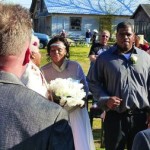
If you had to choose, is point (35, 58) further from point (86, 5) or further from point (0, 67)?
point (86, 5)

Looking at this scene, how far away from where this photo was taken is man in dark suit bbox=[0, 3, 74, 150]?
2.18 m

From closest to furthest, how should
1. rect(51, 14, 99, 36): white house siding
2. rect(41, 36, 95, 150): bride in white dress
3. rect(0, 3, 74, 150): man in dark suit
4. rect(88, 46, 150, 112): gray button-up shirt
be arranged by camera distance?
rect(0, 3, 74, 150): man in dark suit → rect(88, 46, 150, 112): gray button-up shirt → rect(41, 36, 95, 150): bride in white dress → rect(51, 14, 99, 36): white house siding

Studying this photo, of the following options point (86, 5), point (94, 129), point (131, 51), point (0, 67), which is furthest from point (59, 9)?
point (0, 67)

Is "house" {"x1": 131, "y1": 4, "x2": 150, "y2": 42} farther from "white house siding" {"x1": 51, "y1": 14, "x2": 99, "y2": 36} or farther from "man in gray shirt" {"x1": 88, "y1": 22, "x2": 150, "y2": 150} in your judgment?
"man in gray shirt" {"x1": 88, "y1": 22, "x2": 150, "y2": 150}

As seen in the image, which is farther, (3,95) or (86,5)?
(86,5)

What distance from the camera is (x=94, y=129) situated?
941cm

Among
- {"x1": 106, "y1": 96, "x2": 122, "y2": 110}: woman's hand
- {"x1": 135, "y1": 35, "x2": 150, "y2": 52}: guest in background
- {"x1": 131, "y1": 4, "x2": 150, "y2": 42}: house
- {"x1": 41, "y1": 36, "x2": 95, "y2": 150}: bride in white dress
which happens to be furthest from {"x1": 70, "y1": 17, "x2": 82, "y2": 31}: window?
{"x1": 106, "y1": 96, "x2": 122, "y2": 110}: woman's hand

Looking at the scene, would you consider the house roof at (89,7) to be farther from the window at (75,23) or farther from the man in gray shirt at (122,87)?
the man in gray shirt at (122,87)

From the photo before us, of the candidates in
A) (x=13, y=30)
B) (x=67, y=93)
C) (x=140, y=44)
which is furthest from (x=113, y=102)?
(x=140, y=44)

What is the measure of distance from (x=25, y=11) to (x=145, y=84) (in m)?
3.39

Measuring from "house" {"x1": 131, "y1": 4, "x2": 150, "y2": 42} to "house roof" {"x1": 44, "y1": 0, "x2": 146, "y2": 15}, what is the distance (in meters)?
0.99

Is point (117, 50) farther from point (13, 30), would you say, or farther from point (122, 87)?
point (13, 30)

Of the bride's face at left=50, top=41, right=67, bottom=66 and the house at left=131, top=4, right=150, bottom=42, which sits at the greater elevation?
the house at left=131, top=4, right=150, bottom=42

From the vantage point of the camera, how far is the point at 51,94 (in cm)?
534
